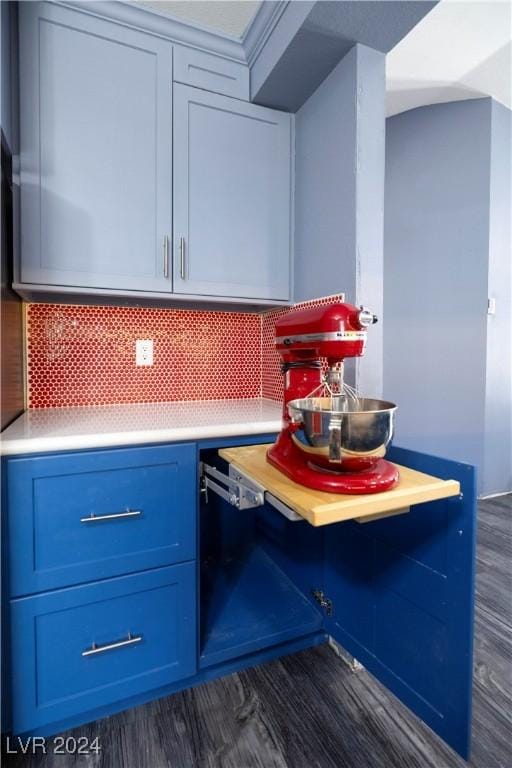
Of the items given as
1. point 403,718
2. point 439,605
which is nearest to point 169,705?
point 403,718

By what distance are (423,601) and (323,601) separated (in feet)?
1.83

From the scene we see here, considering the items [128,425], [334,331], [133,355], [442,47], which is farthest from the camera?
[442,47]

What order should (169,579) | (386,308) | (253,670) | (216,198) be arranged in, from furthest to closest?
(386,308)
(216,198)
(253,670)
(169,579)

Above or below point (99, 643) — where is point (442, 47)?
above

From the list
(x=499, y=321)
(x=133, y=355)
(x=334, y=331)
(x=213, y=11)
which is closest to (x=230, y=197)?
(x=213, y=11)

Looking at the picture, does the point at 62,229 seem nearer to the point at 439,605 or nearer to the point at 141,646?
the point at 141,646

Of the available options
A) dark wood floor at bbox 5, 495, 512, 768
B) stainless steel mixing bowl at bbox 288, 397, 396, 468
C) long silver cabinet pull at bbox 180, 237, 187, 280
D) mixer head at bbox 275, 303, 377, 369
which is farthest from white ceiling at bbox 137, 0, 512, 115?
dark wood floor at bbox 5, 495, 512, 768

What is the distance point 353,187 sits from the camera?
4.62 ft

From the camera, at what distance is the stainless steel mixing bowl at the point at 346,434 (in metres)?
0.82

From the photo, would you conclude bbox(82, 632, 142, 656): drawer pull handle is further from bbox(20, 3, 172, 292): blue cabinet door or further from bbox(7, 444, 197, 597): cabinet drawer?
bbox(20, 3, 172, 292): blue cabinet door

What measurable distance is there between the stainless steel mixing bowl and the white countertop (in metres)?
0.45

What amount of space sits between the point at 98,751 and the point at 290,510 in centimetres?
98

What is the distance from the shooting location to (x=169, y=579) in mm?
1238

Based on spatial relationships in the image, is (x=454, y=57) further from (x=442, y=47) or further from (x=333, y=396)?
(x=333, y=396)
